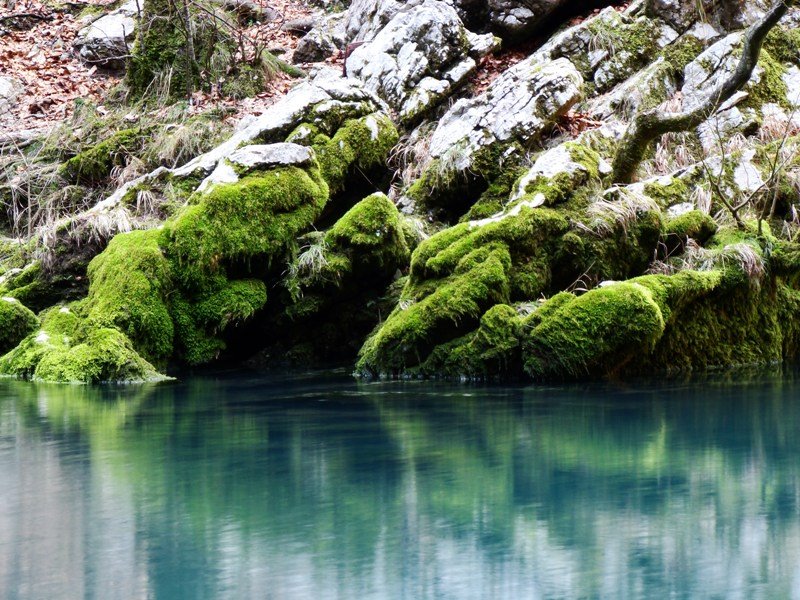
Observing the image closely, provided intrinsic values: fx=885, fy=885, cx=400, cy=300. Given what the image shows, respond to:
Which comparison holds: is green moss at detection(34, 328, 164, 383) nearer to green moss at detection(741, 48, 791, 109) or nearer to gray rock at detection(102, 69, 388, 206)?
gray rock at detection(102, 69, 388, 206)

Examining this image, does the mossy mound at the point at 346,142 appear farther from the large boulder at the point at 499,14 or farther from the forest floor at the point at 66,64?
the large boulder at the point at 499,14

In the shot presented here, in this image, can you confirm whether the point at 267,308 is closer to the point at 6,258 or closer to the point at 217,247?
the point at 217,247

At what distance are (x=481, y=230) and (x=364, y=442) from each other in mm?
3886

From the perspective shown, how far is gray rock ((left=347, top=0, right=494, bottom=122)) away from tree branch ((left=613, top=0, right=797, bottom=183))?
137 inches

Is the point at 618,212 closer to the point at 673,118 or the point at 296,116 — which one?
the point at 673,118

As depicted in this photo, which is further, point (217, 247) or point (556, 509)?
point (217, 247)

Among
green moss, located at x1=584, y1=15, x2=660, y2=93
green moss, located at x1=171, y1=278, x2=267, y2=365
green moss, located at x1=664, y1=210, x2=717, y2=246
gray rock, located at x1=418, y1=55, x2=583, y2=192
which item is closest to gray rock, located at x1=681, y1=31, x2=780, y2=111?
green moss, located at x1=584, y1=15, x2=660, y2=93

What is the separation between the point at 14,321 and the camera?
9.30m

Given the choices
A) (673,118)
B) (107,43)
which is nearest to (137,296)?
(673,118)

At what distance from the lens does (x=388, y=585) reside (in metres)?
2.75

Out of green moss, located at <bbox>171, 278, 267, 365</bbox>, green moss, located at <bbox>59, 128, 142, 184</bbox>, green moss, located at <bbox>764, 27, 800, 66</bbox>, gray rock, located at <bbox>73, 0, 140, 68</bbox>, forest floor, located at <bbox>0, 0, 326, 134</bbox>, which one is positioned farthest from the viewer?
gray rock, located at <bbox>73, 0, 140, 68</bbox>

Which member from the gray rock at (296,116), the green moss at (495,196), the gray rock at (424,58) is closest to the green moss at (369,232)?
the green moss at (495,196)

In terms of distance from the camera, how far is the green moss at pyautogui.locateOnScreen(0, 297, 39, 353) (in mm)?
9273

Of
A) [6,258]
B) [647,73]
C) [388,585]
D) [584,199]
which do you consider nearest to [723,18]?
[647,73]
